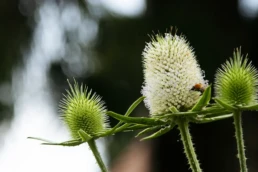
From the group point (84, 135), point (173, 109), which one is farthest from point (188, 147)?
point (84, 135)

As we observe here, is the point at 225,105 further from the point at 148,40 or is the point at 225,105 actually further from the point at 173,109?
the point at 148,40

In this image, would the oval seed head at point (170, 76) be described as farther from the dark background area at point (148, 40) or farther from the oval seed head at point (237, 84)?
the dark background area at point (148, 40)

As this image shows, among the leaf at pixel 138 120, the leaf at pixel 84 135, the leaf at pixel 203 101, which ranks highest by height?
the leaf at pixel 203 101

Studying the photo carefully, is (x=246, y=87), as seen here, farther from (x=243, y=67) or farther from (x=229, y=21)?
(x=229, y=21)

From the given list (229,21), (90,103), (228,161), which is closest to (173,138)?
(228,161)

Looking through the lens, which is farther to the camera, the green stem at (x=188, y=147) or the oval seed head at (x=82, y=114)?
the oval seed head at (x=82, y=114)

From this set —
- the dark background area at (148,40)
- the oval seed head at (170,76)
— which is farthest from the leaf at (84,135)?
the dark background area at (148,40)

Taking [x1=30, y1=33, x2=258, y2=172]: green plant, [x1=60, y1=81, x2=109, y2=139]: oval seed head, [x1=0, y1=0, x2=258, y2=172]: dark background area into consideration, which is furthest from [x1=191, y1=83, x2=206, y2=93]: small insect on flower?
[x1=0, y1=0, x2=258, y2=172]: dark background area
